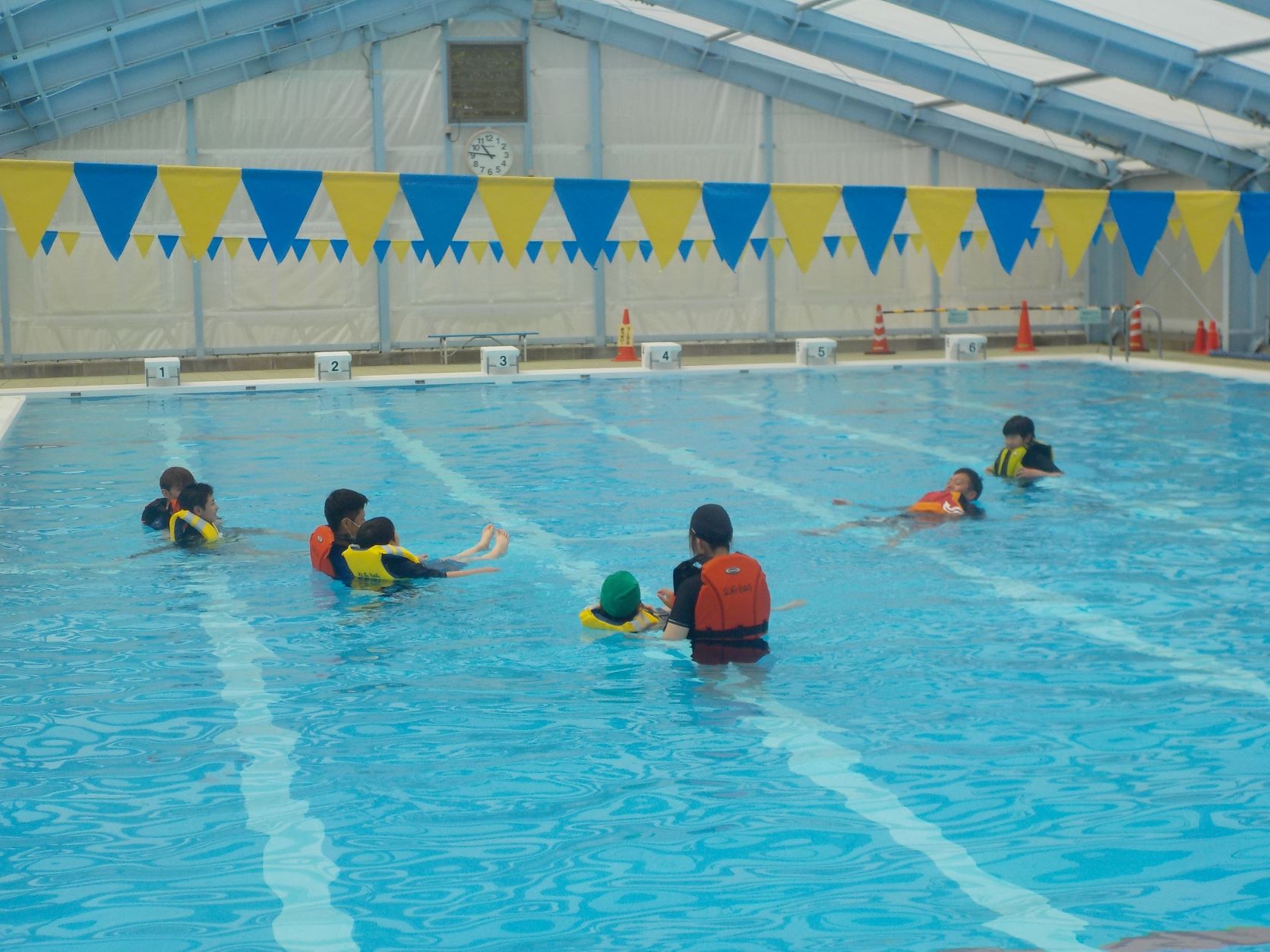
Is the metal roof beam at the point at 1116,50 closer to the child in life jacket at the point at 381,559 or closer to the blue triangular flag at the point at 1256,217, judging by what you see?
the blue triangular flag at the point at 1256,217

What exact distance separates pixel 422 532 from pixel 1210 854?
21.4 ft

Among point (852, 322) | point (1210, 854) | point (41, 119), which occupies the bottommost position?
point (1210, 854)

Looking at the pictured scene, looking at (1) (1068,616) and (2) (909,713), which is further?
(1) (1068,616)

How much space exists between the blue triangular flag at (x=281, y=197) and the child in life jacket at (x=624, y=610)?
6694 mm

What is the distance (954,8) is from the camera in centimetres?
1638

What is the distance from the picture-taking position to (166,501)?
997 centimetres

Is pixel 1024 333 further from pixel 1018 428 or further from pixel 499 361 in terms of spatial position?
pixel 1018 428

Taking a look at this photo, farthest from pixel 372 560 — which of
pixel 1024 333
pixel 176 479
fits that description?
pixel 1024 333

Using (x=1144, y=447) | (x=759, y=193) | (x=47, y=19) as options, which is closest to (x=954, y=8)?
(x=759, y=193)

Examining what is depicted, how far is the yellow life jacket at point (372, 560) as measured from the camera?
7949mm

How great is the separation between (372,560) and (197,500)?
5.99 ft

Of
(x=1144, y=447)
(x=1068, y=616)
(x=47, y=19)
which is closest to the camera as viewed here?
(x=1068, y=616)

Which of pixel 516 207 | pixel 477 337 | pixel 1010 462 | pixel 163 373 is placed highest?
pixel 516 207

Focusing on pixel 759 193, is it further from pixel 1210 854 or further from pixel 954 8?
pixel 1210 854
